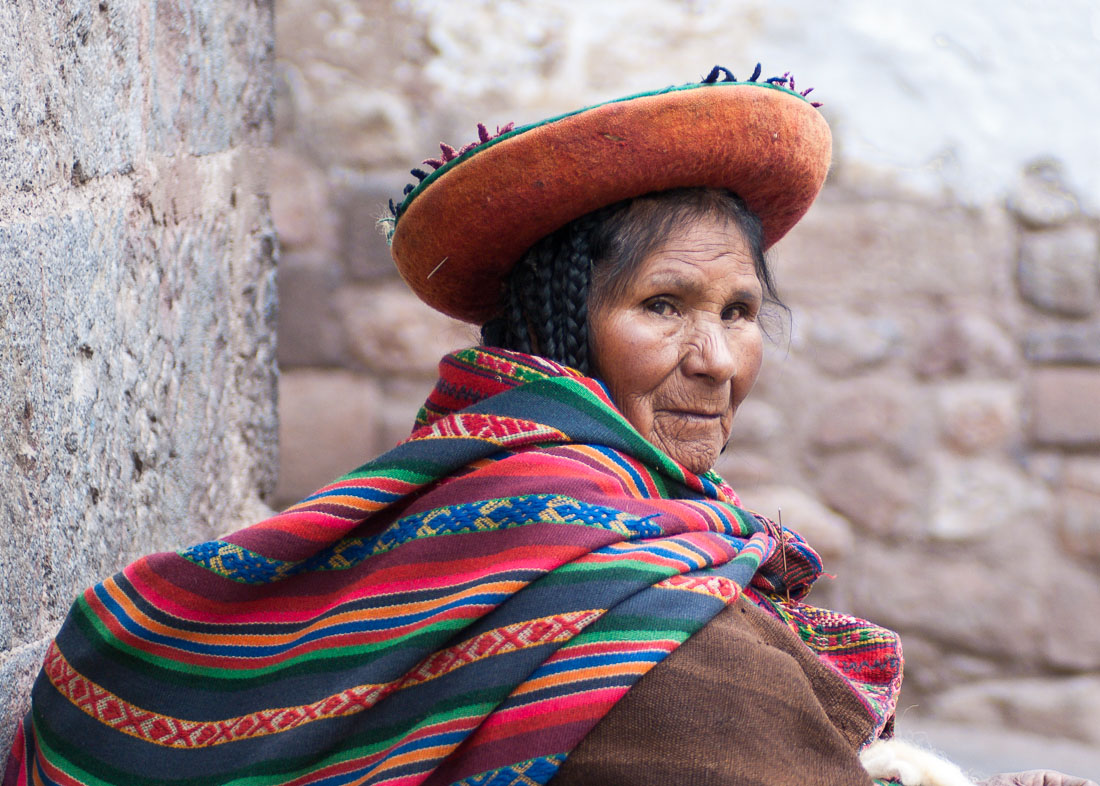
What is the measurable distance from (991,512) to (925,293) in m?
0.58

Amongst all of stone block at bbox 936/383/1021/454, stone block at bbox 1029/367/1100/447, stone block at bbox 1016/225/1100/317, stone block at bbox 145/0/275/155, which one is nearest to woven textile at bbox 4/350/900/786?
stone block at bbox 145/0/275/155

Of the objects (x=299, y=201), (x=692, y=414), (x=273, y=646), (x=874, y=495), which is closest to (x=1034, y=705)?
(x=874, y=495)

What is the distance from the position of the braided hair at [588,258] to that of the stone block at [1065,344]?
1312mm

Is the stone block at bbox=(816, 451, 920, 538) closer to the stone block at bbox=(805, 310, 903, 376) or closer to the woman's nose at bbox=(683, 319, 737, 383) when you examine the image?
the stone block at bbox=(805, 310, 903, 376)

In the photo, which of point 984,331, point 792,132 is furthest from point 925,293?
point 792,132

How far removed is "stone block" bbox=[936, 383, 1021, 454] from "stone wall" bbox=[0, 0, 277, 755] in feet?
5.59

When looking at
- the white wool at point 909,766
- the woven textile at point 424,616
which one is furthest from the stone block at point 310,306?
the white wool at point 909,766

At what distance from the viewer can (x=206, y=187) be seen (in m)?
2.08

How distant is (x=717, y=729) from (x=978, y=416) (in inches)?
68.5

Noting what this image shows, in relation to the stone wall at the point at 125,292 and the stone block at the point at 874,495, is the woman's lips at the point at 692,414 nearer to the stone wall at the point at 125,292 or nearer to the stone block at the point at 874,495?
the stone wall at the point at 125,292

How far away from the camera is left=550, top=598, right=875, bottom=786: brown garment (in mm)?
1060

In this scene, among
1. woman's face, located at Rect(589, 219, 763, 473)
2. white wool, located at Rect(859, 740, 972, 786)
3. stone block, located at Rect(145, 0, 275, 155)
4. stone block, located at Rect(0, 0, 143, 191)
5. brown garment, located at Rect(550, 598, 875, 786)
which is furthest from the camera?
stone block, located at Rect(145, 0, 275, 155)

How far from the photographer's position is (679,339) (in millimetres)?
1514

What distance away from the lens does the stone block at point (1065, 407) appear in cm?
250
